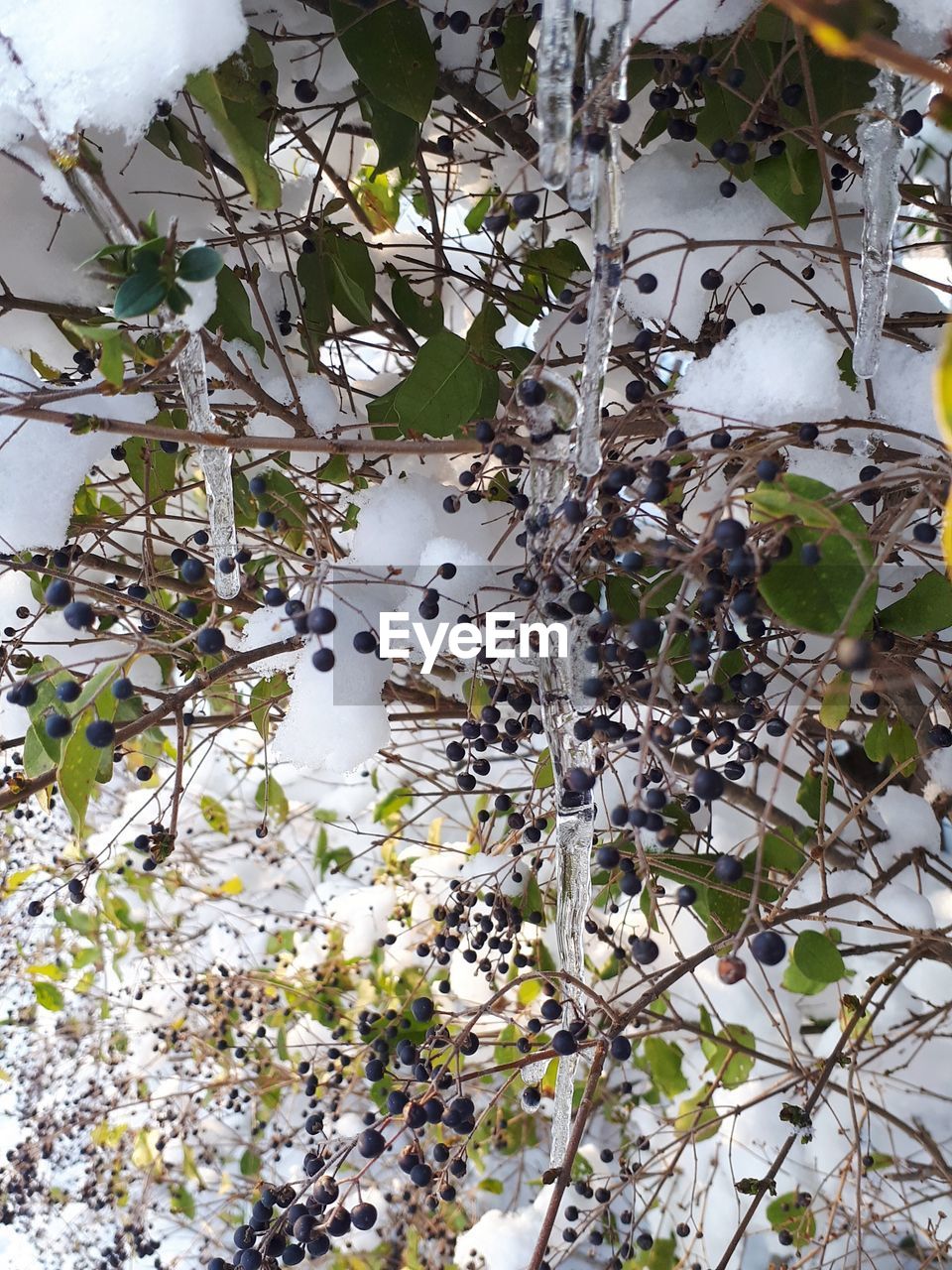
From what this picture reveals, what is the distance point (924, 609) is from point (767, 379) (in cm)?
16

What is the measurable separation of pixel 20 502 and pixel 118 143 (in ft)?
0.87

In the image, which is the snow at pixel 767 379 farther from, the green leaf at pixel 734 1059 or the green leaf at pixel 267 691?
the green leaf at pixel 734 1059

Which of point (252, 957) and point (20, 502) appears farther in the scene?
point (252, 957)

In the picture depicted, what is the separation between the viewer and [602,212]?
1.44ft

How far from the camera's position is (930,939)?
660 mm

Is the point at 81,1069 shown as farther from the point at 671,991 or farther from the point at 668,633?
the point at 668,633

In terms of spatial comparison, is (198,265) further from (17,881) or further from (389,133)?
(17,881)

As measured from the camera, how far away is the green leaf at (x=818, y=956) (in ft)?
2.45

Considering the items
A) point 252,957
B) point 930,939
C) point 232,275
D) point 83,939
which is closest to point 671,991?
point 252,957

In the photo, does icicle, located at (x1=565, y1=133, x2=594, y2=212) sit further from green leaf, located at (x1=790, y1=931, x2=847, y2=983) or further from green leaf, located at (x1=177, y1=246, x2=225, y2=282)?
green leaf, located at (x1=790, y1=931, x2=847, y2=983)

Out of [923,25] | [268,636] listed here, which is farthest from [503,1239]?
[923,25]

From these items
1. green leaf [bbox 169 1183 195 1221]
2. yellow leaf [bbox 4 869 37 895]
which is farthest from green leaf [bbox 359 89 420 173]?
green leaf [bbox 169 1183 195 1221]


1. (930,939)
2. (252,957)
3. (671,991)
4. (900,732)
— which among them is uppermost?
(252,957)

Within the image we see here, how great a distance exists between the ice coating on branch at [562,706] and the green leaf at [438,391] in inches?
3.4
